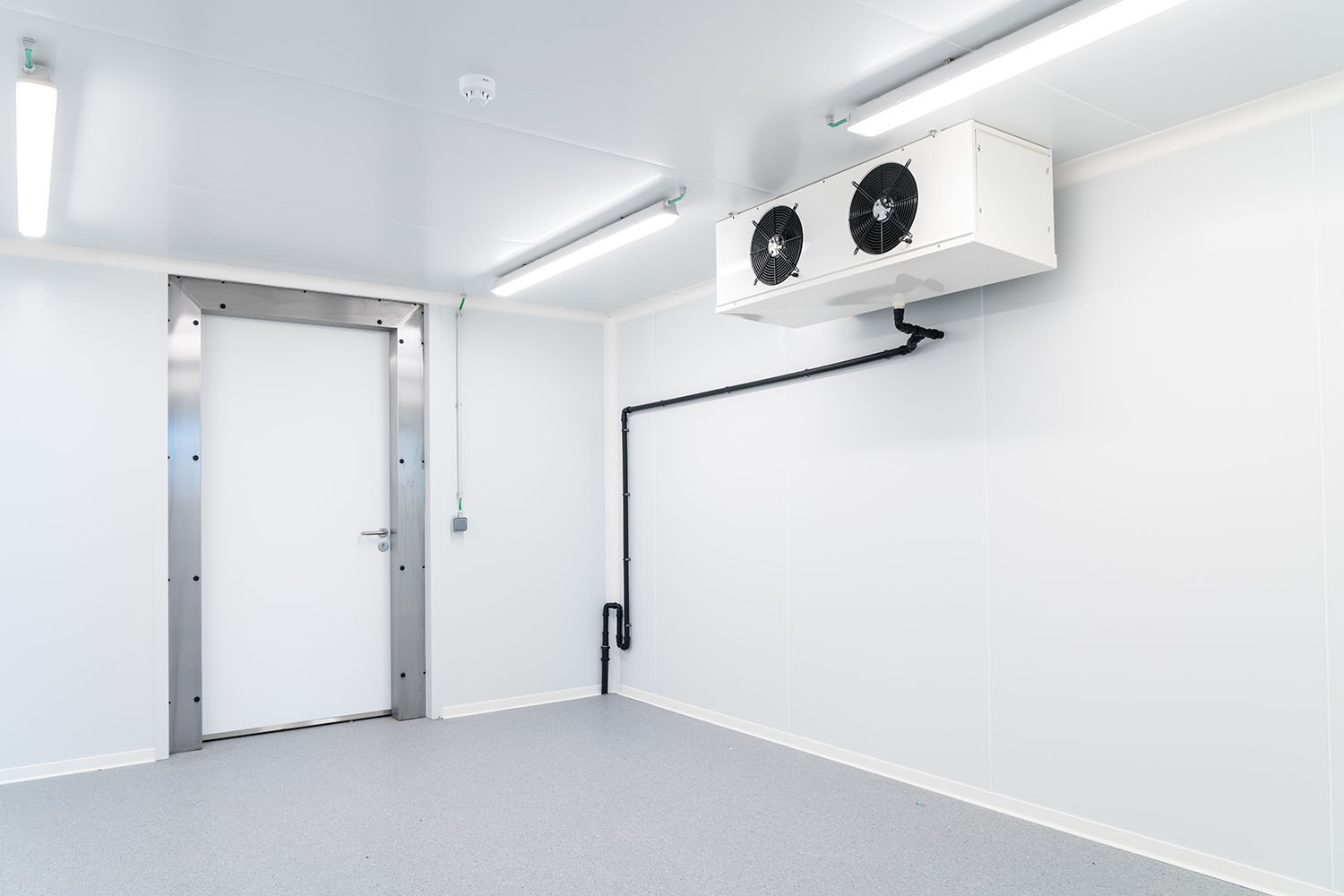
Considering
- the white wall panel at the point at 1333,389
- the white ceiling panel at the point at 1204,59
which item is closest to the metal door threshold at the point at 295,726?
the white wall panel at the point at 1333,389

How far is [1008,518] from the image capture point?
3.66 meters

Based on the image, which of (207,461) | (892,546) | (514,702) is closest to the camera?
(892,546)

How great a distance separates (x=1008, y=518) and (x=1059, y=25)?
200cm

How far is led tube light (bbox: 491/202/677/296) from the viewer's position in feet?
12.6

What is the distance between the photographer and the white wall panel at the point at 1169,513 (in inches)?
113

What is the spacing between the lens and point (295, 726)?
5152 mm

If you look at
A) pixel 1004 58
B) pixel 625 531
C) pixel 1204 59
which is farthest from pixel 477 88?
pixel 625 531

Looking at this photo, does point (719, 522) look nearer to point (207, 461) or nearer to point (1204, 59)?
point (207, 461)

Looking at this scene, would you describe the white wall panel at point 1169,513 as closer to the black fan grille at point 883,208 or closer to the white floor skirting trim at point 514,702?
the black fan grille at point 883,208

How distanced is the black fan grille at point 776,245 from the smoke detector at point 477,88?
1.35 metres

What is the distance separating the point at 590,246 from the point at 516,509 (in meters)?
2.22

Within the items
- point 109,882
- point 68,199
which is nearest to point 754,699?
point 109,882

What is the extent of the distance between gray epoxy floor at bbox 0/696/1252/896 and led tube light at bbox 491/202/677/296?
2.60 meters

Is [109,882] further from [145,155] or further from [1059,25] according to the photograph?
[1059,25]
